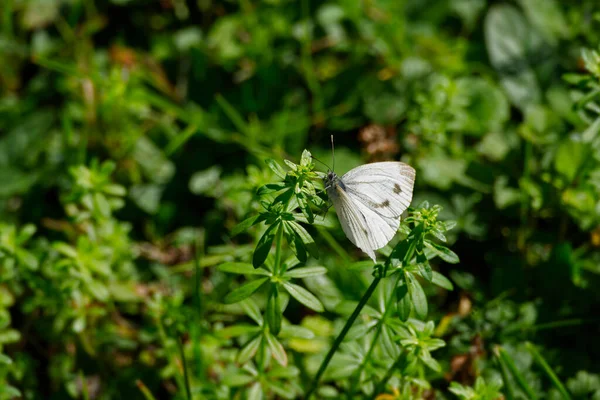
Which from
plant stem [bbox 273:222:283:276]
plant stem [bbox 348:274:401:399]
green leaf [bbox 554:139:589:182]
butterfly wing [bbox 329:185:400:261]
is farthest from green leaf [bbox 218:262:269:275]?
green leaf [bbox 554:139:589:182]

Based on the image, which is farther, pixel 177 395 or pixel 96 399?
pixel 96 399

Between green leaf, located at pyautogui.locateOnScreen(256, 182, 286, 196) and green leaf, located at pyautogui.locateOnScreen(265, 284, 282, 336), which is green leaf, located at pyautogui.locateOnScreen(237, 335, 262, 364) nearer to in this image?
green leaf, located at pyautogui.locateOnScreen(265, 284, 282, 336)

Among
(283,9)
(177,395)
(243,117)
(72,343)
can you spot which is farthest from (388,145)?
(72,343)

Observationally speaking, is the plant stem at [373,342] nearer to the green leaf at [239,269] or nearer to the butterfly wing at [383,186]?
the butterfly wing at [383,186]

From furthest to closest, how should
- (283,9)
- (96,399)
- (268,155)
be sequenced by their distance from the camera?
(283,9)
(268,155)
(96,399)

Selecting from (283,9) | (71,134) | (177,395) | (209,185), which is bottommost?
(177,395)

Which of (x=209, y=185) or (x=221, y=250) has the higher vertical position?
(x=209, y=185)

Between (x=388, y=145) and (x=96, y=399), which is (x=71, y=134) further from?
(x=388, y=145)

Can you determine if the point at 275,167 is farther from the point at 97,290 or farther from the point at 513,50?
the point at 513,50
